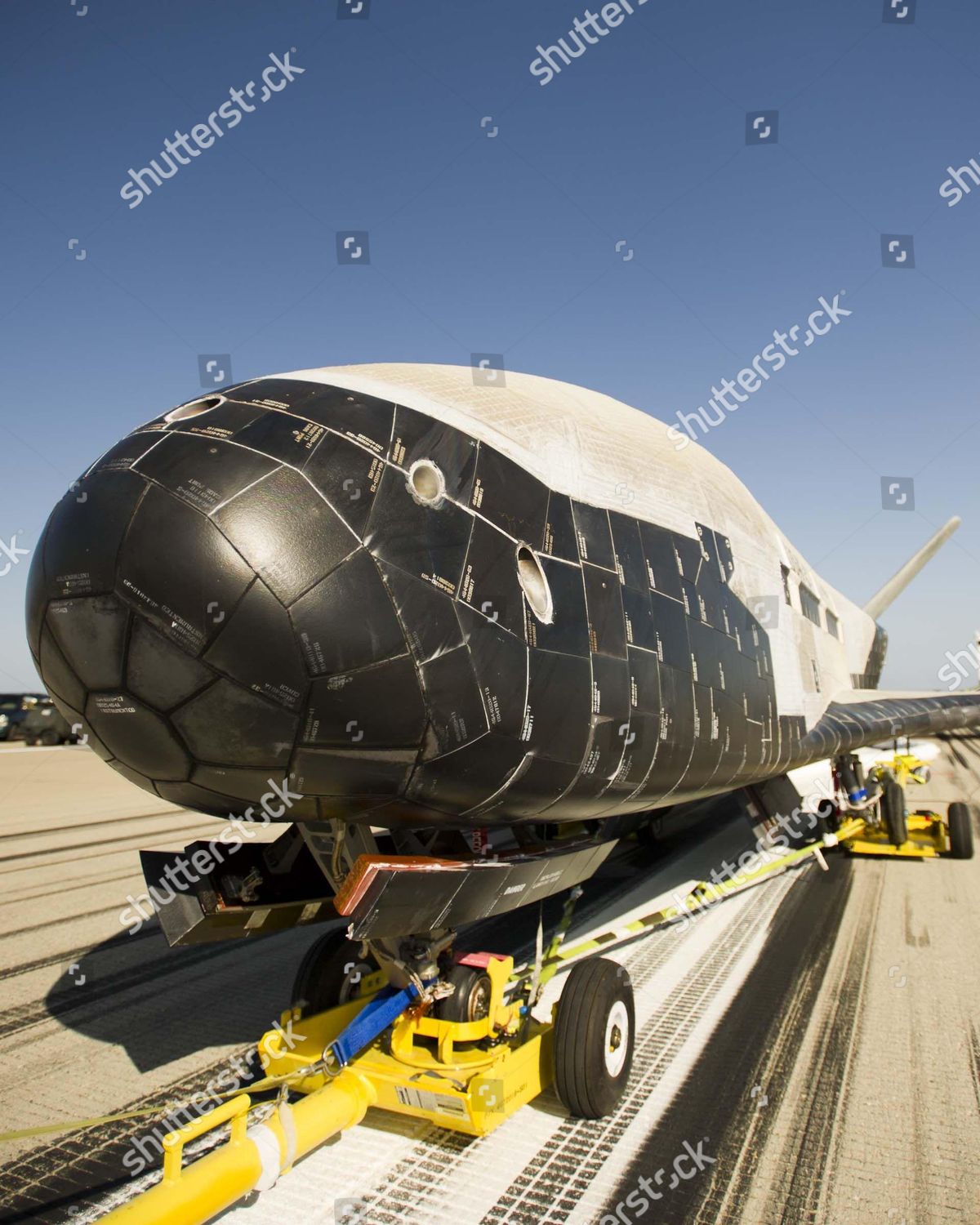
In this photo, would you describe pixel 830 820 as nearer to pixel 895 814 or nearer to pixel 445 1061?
pixel 895 814

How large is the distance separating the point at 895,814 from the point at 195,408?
39.2ft

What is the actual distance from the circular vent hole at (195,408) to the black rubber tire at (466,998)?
3348mm

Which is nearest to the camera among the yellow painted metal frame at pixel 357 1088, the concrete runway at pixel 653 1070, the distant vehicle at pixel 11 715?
the yellow painted metal frame at pixel 357 1088

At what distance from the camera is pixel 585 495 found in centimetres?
508

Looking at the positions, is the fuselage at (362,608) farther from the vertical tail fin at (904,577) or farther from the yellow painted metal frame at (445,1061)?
the vertical tail fin at (904,577)

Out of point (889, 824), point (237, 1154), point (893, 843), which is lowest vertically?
point (893, 843)

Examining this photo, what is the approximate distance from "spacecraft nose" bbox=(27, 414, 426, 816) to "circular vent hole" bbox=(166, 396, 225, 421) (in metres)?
0.31

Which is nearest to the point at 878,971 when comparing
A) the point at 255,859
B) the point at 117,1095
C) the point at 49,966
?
the point at 255,859

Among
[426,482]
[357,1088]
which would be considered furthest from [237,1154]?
[426,482]

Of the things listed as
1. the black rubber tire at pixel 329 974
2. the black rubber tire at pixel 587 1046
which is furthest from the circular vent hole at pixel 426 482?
the black rubber tire at pixel 329 974

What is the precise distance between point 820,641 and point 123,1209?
10.5m

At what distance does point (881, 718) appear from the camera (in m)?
12.3

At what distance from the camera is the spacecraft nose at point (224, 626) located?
3.34 meters

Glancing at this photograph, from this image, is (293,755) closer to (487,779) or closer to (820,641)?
(487,779)
